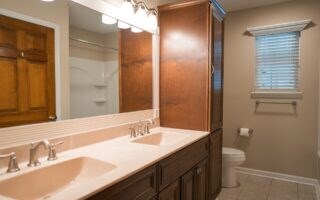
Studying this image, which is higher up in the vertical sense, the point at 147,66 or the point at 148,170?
the point at 147,66

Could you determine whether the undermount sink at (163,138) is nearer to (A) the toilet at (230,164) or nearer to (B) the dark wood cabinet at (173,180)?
(B) the dark wood cabinet at (173,180)

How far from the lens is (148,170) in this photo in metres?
1.20

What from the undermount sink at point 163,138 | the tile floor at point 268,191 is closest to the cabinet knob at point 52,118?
the undermount sink at point 163,138

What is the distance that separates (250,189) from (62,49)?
8.46 feet

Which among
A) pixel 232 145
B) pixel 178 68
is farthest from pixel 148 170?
pixel 232 145

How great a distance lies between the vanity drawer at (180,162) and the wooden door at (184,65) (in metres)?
0.26

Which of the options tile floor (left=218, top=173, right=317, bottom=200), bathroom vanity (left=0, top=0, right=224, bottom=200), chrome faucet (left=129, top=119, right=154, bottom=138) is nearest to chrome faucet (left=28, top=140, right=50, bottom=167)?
bathroom vanity (left=0, top=0, right=224, bottom=200)

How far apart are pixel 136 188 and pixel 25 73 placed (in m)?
0.87

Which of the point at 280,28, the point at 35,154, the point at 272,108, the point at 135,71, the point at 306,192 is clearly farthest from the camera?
the point at 272,108

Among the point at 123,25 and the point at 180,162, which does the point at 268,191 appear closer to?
the point at 180,162

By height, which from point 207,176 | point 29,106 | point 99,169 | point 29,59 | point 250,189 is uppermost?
point 29,59

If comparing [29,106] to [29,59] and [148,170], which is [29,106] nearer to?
[29,59]

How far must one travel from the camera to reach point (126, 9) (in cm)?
185

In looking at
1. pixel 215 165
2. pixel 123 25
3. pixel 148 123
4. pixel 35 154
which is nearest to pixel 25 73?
pixel 35 154
